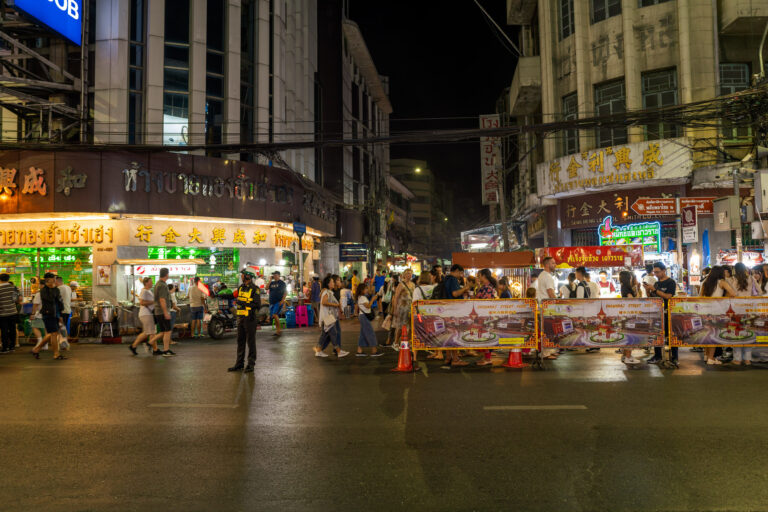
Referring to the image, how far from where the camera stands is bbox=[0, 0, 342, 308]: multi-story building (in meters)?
20.6

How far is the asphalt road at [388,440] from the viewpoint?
15.2 feet

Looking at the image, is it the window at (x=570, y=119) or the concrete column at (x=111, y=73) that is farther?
the window at (x=570, y=119)

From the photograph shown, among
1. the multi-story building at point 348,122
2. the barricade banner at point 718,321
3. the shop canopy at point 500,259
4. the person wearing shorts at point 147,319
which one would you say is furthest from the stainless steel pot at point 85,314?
the multi-story building at point 348,122

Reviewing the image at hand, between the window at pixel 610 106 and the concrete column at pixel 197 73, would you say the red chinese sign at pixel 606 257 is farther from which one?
the concrete column at pixel 197 73

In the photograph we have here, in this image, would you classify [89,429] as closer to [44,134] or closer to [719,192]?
[44,134]

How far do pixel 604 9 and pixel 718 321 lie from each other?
58.7 ft

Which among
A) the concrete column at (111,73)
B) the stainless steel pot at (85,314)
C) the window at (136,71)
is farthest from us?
the window at (136,71)

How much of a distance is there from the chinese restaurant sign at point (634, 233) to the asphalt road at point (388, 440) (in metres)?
11.2

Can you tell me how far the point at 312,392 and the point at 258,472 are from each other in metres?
3.66

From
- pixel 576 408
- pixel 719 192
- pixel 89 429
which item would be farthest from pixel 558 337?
pixel 719 192

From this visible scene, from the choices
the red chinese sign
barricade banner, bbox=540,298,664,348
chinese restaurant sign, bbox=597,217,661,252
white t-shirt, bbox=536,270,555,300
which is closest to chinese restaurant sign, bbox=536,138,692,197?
chinese restaurant sign, bbox=597,217,661,252

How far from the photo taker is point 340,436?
636cm

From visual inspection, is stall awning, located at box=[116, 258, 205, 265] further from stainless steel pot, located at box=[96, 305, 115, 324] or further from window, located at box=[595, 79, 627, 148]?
window, located at box=[595, 79, 627, 148]

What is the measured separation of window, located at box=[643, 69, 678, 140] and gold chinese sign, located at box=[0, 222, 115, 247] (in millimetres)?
21527
